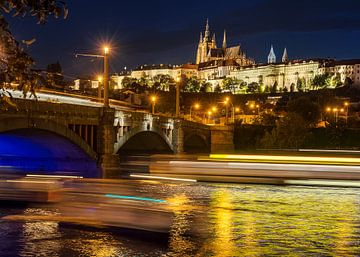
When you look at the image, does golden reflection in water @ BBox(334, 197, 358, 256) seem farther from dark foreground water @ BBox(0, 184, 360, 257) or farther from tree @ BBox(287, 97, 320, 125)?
tree @ BBox(287, 97, 320, 125)

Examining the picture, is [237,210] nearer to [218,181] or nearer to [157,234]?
[218,181]

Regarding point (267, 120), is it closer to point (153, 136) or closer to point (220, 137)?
point (220, 137)

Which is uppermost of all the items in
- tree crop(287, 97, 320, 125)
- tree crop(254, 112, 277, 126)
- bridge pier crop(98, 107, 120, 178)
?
tree crop(287, 97, 320, 125)

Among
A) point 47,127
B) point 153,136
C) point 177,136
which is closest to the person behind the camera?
point 47,127

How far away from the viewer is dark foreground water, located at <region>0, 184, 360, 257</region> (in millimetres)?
16312

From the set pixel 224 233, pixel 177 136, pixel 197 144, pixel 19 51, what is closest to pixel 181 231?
pixel 224 233

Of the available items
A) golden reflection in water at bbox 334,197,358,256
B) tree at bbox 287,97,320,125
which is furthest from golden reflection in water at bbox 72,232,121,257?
tree at bbox 287,97,320,125

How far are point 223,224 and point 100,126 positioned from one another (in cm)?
2279

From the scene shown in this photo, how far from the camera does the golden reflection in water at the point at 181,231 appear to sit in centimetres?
1646

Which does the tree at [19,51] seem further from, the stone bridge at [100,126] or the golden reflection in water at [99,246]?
the stone bridge at [100,126]

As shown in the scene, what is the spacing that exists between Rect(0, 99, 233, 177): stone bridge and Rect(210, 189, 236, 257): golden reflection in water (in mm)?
8140

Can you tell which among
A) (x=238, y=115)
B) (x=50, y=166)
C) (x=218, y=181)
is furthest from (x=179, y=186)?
(x=238, y=115)

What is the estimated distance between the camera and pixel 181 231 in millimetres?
19438

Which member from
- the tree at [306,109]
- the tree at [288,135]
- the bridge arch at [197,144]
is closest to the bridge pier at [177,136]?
the bridge arch at [197,144]
